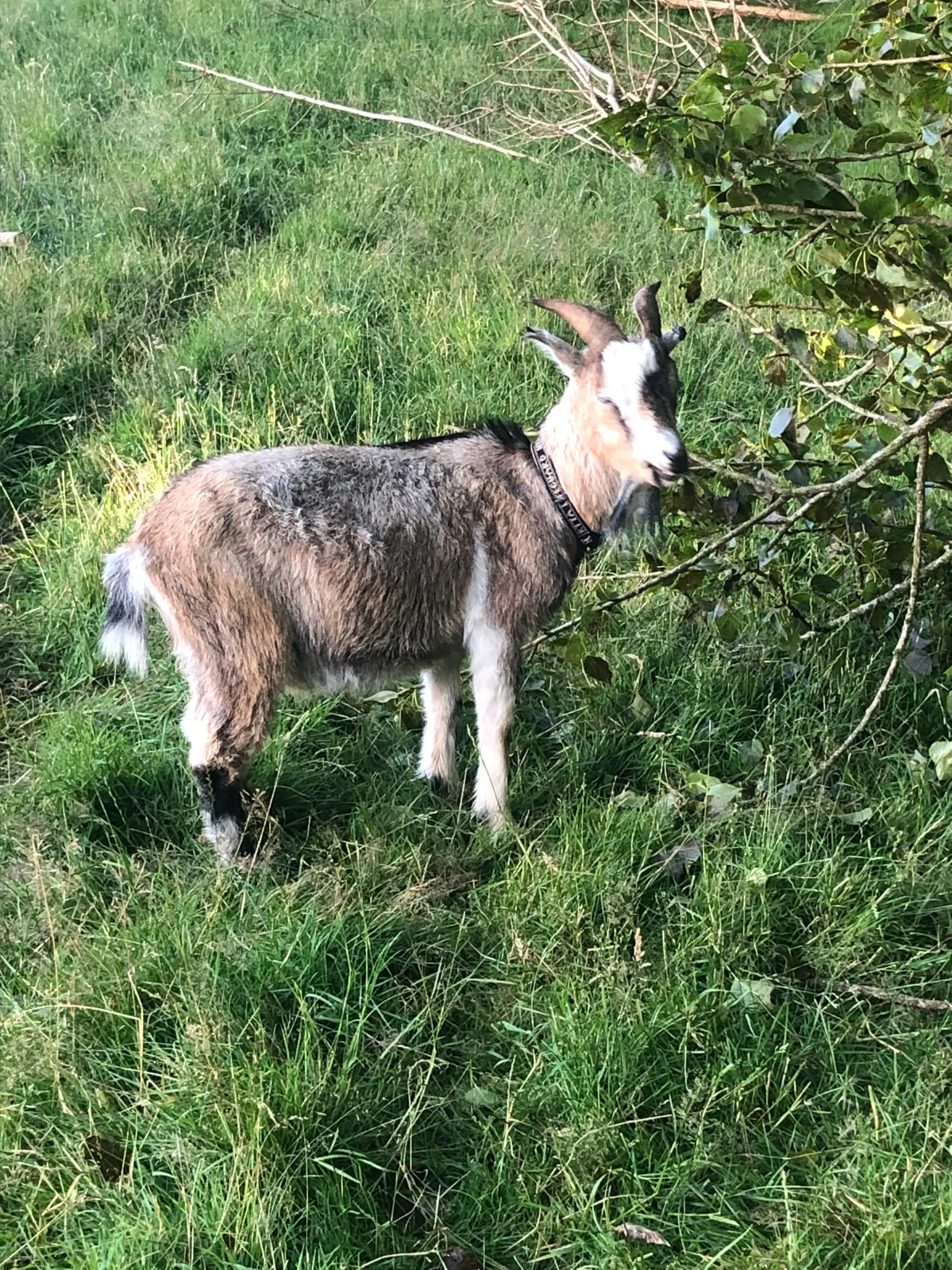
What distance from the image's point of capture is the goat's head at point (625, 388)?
303cm

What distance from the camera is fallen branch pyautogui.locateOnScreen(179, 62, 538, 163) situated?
6824mm

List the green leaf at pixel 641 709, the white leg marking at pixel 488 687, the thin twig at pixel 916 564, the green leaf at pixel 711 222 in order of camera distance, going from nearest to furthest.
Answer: the green leaf at pixel 711 222 → the thin twig at pixel 916 564 → the white leg marking at pixel 488 687 → the green leaf at pixel 641 709

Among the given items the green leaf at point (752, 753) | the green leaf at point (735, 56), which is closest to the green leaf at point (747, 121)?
the green leaf at point (735, 56)

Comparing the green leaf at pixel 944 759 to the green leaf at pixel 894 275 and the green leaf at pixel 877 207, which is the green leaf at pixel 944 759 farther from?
the green leaf at pixel 877 207

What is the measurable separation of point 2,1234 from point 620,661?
2401 millimetres

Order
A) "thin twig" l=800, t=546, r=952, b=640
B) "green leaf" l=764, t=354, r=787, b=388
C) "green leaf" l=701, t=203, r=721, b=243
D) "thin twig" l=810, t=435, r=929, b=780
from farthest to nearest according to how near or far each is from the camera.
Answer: "green leaf" l=764, t=354, r=787, b=388
"thin twig" l=800, t=546, r=952, b=640
"thin twig" l=810, t=435, r=929, b=780
"green leaf" l=701, t=203, r=721, b=243

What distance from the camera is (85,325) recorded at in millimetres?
5418

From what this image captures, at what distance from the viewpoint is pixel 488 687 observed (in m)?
3.28

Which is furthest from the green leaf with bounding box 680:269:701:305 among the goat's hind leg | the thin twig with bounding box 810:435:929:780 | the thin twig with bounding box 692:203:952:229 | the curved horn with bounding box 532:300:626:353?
the goat's hind leg

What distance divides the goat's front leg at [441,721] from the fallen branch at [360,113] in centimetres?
452

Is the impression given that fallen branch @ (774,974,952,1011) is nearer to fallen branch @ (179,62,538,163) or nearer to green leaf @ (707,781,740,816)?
green leaf @ (707,781,740,816)

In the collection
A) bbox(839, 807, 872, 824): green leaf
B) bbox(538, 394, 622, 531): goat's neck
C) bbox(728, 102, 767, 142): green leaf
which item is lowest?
bbox(839, 807, 872, 824): green leaf

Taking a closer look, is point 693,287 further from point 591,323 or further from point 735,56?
point 735,56

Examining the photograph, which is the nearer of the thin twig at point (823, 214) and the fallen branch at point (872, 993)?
the thin twig at point (823, 214)
